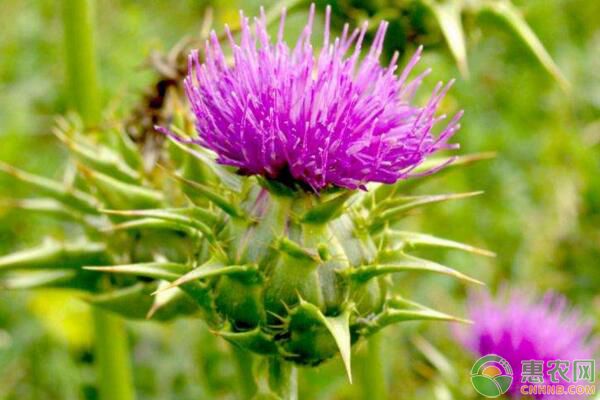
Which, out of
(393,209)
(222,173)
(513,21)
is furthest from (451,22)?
(222,173)

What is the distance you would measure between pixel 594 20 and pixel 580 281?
1.74m

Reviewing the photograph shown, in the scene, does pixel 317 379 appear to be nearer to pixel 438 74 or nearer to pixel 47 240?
pixel 47 240

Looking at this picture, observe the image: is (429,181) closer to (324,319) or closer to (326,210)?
(326,210)

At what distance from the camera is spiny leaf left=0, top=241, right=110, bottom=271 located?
2.20 metres

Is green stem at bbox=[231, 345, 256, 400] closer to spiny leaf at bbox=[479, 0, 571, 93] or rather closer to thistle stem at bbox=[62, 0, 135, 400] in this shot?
thistle stem at bbox=[62, 0, 135, 400]

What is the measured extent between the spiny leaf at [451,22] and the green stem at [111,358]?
3.70 feet

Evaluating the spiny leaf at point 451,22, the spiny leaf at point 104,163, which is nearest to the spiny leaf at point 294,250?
the spiny leaf at point 104,163

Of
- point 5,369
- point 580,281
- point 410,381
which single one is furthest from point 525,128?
point 5,369

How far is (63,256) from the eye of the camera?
2240 millimetres

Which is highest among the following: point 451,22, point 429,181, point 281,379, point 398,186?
point 451,22

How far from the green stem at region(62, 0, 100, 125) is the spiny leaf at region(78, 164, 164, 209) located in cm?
41

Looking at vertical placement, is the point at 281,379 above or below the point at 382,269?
below

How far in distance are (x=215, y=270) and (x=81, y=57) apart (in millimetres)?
1071

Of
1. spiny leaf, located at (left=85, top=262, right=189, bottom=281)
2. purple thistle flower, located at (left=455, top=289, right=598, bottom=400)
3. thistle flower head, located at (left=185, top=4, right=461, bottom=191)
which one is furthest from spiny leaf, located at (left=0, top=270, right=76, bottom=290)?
purple thistle flower, located at (left=455, top=289, right=598, bottom=400)
